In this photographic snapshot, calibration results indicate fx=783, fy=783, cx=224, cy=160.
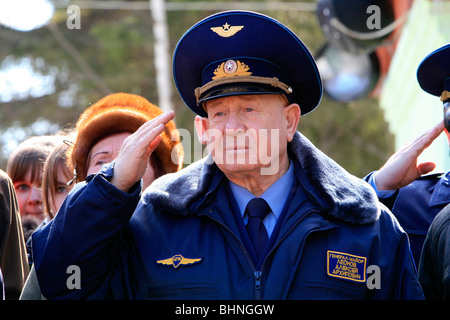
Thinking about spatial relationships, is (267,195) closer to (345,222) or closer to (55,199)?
(345,222)

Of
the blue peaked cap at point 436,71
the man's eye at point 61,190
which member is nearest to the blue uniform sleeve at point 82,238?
the man's eye at point 61,190

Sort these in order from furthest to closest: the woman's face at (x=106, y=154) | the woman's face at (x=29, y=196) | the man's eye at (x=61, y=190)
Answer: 1. the woman's face at (x=29, y=196)
2. the man's eye at (x=61, y=190)
3. the woman's face at (x=106, y=154)

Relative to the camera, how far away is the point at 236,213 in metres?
3.13

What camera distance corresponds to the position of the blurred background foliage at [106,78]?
18828mm

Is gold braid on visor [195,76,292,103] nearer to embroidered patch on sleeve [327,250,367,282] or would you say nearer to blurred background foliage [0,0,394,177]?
embroidered patch on sleeve [327,250,367,282]

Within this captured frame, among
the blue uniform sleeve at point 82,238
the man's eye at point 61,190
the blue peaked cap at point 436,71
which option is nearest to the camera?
the blue uniform sleeve at point 82,238

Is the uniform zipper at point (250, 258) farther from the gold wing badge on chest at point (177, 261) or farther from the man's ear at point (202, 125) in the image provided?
the man's ear at point (202, 125)

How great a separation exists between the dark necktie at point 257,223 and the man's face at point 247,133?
144 mm

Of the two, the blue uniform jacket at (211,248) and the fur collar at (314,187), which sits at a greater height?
the fur collar at (314,187)

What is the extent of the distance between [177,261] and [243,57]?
0.90m

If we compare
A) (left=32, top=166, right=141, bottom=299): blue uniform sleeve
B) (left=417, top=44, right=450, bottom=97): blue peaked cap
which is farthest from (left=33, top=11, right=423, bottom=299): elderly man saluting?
(left=417, top=44, right=450, bottom=97): blue peaked cap

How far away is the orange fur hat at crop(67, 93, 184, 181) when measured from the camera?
12.8 feet

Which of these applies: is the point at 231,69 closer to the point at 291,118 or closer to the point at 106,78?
the point at 291,118
